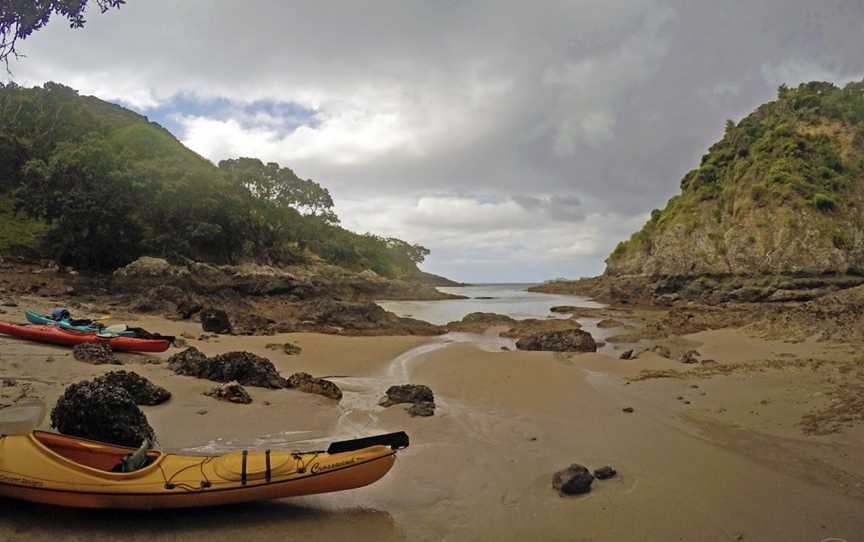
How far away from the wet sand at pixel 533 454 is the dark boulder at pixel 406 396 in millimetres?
A: 500

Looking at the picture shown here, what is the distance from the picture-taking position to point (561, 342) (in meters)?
16.6

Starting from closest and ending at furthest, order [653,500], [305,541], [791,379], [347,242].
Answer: [305,541] → [653,500] → [791,379] → [347,242]

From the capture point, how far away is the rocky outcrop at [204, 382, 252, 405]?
27.6 ft

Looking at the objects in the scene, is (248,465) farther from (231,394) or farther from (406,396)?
(406,396)

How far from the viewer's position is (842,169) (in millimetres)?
51531

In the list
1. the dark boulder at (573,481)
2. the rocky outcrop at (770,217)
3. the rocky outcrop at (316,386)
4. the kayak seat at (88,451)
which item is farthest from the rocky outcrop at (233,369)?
the rocky outcrop at (770,217)

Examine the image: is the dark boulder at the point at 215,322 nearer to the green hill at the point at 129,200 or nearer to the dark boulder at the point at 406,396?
the green hill at the point at 129,200

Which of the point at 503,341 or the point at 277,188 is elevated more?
the point at 277,188

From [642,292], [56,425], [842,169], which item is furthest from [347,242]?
[56,425]

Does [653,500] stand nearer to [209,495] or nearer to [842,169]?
[209,495]

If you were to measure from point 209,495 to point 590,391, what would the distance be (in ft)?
28.6

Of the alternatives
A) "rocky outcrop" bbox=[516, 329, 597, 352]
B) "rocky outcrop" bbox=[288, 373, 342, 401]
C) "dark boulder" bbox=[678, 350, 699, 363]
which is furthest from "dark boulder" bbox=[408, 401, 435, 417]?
"dark boulder" bbox=[678, 350, 699, 363]

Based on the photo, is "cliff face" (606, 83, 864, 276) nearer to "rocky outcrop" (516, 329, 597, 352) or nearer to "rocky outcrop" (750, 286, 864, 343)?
"rocky outcrop" (750, 286, 864, 343)

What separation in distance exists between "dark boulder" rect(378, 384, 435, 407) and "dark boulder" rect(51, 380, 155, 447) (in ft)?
15.6
